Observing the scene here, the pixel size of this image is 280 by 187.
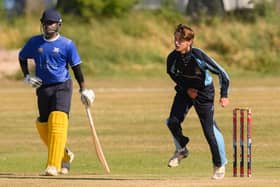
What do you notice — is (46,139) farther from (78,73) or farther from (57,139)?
(78,73)

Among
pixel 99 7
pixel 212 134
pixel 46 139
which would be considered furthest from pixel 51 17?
pixel 99 7

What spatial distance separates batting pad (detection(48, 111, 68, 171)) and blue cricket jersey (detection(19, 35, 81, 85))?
0.48 m

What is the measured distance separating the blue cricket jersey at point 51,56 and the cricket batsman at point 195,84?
4.92ft

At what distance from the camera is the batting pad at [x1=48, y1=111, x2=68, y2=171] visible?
46.9ft

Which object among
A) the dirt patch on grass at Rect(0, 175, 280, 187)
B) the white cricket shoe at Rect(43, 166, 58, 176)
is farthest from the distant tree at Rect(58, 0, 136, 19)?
the dirt patch on grass at Rect(0, 175, 280, 187)

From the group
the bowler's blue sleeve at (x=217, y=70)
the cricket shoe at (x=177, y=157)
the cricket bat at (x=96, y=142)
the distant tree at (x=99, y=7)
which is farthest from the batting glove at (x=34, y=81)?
the distant tree at (x=99, y=7)

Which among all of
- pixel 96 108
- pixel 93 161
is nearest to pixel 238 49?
pixel 96 108

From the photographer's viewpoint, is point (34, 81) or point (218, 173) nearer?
point (218, 173)

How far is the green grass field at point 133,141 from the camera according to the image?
13820 mm

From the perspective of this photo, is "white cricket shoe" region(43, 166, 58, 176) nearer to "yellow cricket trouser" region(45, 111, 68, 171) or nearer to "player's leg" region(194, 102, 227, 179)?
"yellow cricket trouser" region(45, 111, 68, 171)

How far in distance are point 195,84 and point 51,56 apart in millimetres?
1948

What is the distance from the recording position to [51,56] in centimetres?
1427

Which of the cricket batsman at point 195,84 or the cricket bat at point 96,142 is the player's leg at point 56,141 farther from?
the cricket batsman at point 195,84

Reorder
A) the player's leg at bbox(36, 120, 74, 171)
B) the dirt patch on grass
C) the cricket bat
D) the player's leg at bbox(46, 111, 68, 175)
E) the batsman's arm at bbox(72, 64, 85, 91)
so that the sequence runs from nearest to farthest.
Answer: the dirt patch on grass, the player's leg at bbox(46, 111, 68, 175), the batsman's arm at bbox(72, 64, 85, 91), the player's leg at bbox(36, 120, 74, 171), the cricket bat
